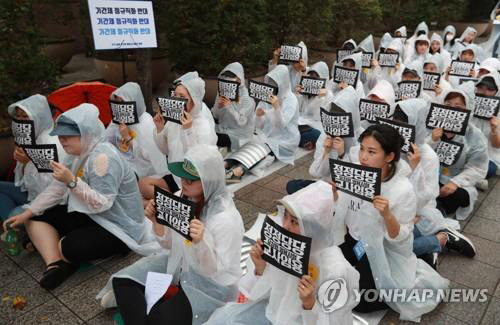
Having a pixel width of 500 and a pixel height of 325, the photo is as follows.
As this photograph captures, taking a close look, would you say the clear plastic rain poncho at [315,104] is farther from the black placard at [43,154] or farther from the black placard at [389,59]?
the black placard at [43,154]

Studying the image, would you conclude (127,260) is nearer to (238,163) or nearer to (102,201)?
(102,201)

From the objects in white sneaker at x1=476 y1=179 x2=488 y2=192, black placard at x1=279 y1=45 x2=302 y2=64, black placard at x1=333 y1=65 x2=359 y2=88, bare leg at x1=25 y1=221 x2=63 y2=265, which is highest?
black placard at x1=279 y1=45 x2=302 y2=64

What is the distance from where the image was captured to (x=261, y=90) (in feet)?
19.6

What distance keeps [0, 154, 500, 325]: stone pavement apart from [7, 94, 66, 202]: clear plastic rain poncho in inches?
27.0

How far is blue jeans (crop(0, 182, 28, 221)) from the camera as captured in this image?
4.25 m

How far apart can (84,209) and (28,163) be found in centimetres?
104

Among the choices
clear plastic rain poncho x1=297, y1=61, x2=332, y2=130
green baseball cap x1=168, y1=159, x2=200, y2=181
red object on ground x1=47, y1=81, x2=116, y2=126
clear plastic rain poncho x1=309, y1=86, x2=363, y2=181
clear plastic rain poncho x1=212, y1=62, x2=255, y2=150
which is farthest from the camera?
Result: clear plastic rain poncho x1=297, y1=61, x2=332, y2=130

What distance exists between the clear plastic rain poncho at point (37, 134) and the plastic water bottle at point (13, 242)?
43cm

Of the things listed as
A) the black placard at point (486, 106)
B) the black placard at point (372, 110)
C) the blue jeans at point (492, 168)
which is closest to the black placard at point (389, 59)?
the black placard at point (486, 106)

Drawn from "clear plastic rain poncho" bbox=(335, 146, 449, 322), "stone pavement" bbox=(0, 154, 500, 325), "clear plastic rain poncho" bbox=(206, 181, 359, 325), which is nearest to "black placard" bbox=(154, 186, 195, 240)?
"clear plastic rain poncho" bbox=(206, 181, 359, 325)

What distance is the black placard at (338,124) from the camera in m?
4.09

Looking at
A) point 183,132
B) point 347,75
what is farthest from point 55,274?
point 347,75

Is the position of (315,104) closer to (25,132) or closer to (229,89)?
(229,89)

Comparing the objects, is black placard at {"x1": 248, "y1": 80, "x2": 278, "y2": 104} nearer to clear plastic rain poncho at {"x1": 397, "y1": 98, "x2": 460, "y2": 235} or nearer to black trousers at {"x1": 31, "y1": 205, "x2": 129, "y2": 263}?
clear plastic rain poncho at {"x1": 397, "y1": 98, "x2": 460, "y2": 235}
